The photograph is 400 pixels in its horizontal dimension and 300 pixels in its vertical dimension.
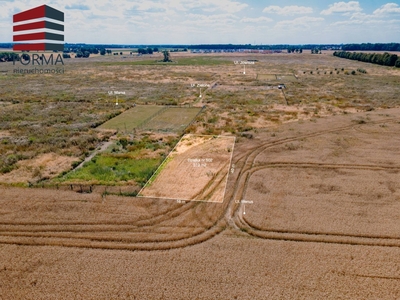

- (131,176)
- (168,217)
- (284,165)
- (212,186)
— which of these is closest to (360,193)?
(284,165)

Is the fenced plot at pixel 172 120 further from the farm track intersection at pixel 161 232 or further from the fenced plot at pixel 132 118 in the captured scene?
the farm track intersection at pixel 161 232

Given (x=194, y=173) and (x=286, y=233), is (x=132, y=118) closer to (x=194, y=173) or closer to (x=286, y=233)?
(x=194, y=173)

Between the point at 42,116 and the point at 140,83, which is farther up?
the point at 140,83

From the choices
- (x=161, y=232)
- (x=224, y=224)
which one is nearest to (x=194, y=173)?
(x=224, y=224)

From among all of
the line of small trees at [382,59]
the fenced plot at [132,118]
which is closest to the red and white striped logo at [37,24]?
the fenced plot at [132,118]

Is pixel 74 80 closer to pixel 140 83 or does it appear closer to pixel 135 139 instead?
pixel 140 83

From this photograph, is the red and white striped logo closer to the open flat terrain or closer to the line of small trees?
the open flat terrain
